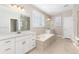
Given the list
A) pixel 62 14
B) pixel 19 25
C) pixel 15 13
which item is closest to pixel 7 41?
pixel 19 25

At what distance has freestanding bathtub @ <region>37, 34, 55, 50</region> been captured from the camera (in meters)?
1.93

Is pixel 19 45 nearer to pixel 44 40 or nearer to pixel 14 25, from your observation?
pixel 14 25

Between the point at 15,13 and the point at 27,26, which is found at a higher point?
the point at 15,13

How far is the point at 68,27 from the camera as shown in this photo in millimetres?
1797

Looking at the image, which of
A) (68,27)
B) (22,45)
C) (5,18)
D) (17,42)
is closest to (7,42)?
(17,42)

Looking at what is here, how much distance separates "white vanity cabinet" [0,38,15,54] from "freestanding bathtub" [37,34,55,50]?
0.54 m

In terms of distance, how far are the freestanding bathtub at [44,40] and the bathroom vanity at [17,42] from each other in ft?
0.37

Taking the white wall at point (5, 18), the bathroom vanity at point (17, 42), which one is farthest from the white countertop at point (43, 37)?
the white wall at point (5, 18)

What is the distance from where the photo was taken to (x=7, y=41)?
5.19 ft

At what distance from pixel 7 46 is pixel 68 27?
1237 mm

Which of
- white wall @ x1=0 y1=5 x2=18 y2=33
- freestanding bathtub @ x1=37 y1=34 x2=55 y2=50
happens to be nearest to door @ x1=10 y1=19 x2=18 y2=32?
white wall @ x1=0 y1=5 x2=18 y2=33
